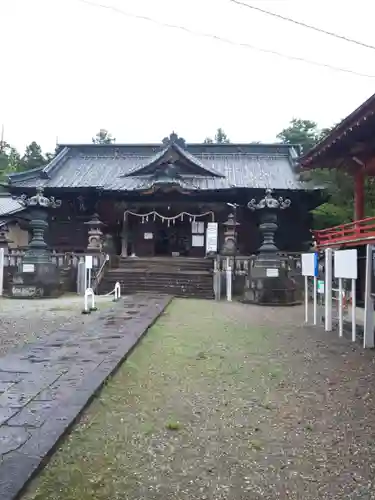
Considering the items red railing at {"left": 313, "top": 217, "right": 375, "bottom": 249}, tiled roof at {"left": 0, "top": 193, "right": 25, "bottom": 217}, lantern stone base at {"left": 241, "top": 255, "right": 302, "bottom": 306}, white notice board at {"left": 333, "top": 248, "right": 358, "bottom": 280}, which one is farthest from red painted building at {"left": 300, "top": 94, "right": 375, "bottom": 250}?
tiled roof at {"left": 0, "top": 193, "right": 25, "bottom": 217}

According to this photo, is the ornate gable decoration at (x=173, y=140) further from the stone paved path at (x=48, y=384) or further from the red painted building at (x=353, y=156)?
the stone paved path at (x=48, y=384)

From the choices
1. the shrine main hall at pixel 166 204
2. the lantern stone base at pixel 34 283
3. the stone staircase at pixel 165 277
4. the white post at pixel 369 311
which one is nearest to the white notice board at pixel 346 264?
the white post at pixel 369 311

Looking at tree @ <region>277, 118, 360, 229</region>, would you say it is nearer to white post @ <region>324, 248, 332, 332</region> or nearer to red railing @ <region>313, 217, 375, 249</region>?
red railing @ <region>313, 217, 375, 249</region>

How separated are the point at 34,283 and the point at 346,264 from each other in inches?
454

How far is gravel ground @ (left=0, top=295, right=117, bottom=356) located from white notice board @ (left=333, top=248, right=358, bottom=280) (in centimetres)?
544

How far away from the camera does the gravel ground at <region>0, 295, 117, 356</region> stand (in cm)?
788

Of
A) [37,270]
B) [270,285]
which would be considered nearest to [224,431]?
[270,285]

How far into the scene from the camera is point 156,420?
402 centimetres

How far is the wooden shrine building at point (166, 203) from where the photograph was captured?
20.3m

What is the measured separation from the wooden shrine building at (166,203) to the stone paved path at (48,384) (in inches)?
479

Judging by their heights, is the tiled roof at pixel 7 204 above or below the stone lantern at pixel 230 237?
above

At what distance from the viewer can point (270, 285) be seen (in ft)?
48.2

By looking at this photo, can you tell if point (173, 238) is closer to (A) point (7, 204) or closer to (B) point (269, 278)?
(B) point (269, 278)

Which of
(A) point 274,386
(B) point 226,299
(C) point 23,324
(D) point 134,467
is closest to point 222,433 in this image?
(D) point 134,467
